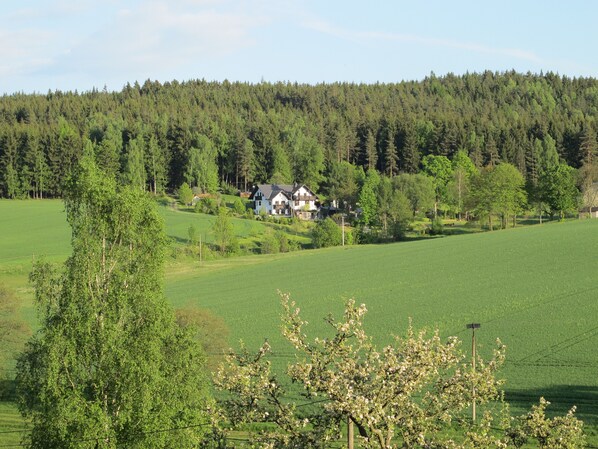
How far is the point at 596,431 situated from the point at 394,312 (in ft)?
80.4

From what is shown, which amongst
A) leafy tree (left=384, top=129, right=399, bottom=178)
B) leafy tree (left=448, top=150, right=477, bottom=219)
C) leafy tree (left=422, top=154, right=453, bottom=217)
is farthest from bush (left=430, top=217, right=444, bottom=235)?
leafy tree (left=384, top=129, right=399, bottom=178)

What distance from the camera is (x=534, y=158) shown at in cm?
14450

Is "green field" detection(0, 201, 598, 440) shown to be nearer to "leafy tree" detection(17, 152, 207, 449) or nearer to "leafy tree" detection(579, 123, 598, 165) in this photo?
"leafy tree" detection(17, 152, 207, 449)

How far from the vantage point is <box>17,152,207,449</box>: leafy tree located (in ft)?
63.8

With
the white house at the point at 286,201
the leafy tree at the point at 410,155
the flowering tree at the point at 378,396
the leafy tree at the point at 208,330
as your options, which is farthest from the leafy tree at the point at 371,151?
the flowering tree at the point at 378,396

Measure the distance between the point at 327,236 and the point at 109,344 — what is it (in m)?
78.5

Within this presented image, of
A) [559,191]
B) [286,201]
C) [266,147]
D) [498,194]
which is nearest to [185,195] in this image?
[286,201]

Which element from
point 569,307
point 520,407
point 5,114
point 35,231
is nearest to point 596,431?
point 520,407

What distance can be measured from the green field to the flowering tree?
15712 millimetres

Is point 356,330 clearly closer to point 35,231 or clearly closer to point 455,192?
point 35,231

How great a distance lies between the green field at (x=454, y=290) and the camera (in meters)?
38.0

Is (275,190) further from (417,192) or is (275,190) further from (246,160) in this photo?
(417,192)

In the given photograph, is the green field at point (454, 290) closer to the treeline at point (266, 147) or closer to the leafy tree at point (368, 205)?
the leafy tree at point (368, 205)

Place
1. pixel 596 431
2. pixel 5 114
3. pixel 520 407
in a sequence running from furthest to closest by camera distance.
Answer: pixel 5 114 → pixel 520 407 → pixel 596 431
